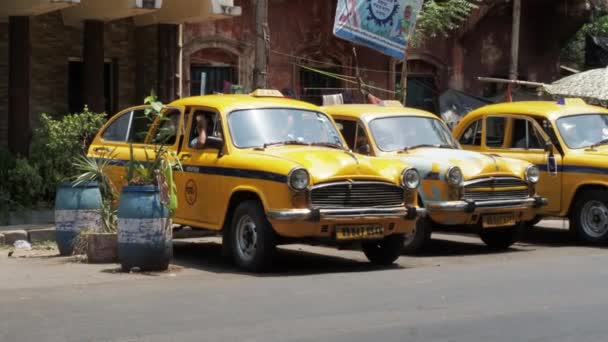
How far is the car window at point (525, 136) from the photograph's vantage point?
15.2 meters

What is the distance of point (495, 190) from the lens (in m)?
13.5

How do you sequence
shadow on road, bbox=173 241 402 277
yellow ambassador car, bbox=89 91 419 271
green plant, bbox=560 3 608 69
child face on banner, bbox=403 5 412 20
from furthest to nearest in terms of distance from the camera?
green plant, bbox=560 3 608 69, child face on banner, bbox=403 5 412 20, shadow on road, bbox=173 241 402 277, yellow ambassador car, bbox=89 91 419 271

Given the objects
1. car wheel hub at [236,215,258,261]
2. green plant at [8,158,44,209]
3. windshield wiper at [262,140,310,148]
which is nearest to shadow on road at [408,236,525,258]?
windshield wiper at [262,140,310,148]

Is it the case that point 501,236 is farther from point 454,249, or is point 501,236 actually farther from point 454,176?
point 454,176

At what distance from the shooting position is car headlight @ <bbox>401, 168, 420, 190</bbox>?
12055 mm

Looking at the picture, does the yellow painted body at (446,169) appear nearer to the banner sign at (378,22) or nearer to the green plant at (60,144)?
the green plant at (60,144)

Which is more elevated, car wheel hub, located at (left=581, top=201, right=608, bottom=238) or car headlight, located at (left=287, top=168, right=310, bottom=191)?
car headlight, located at (left=287, top=168, right=310, bottom=191)

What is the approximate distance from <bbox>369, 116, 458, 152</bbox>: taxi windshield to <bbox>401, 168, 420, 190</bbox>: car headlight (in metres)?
1.96

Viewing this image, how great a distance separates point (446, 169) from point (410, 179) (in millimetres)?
1270

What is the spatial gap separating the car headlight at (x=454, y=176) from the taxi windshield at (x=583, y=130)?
238 cm

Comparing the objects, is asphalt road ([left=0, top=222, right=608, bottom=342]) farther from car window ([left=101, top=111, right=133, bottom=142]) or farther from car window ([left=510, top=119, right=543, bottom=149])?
car window ([left=510, top=119, right=543, bottom=149])

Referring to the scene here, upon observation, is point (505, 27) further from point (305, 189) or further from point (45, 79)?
point (305, 189)

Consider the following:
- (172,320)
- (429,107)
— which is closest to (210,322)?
(172,320)

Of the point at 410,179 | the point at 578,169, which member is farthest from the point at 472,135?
the point at 410,179
